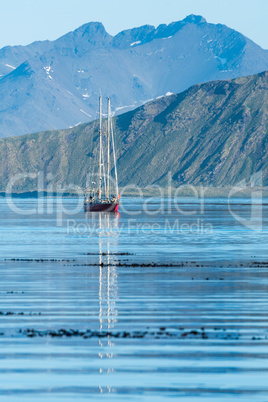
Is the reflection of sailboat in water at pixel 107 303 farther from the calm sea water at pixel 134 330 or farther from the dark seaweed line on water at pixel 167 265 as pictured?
the dark seaweed line on water at pixel 167 265

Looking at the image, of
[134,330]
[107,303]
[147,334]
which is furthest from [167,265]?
[147,334]

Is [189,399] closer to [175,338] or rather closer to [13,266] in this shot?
[175,338]

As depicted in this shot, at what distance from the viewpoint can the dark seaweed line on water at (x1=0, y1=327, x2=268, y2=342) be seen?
70.7 ft

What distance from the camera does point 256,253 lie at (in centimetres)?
5659

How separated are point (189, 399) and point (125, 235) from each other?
66429 millimetres

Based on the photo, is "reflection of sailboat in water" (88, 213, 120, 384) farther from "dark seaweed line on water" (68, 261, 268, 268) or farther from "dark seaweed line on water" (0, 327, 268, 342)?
"dark seaweed line on water" (0, 327, 268, 342)

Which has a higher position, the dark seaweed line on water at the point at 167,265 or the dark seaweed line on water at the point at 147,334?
the dark seaweed line on water at the point at 167,265

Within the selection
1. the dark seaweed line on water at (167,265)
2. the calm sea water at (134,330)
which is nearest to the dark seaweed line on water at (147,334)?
the calm sea water at (134,330)

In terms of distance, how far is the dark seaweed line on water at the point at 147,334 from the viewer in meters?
21.5

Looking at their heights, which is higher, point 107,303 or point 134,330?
point 107,303

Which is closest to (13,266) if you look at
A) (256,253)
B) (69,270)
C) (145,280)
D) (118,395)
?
(69,270)

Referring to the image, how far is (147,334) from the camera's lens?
2194cm

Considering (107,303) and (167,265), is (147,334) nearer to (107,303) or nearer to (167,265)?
(107,303)

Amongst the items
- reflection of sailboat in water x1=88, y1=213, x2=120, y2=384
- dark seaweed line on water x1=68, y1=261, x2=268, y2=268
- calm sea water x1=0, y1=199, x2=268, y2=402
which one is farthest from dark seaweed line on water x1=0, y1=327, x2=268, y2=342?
dark seaweed line on water x1=68, y1=261, x2=268, y2=268
